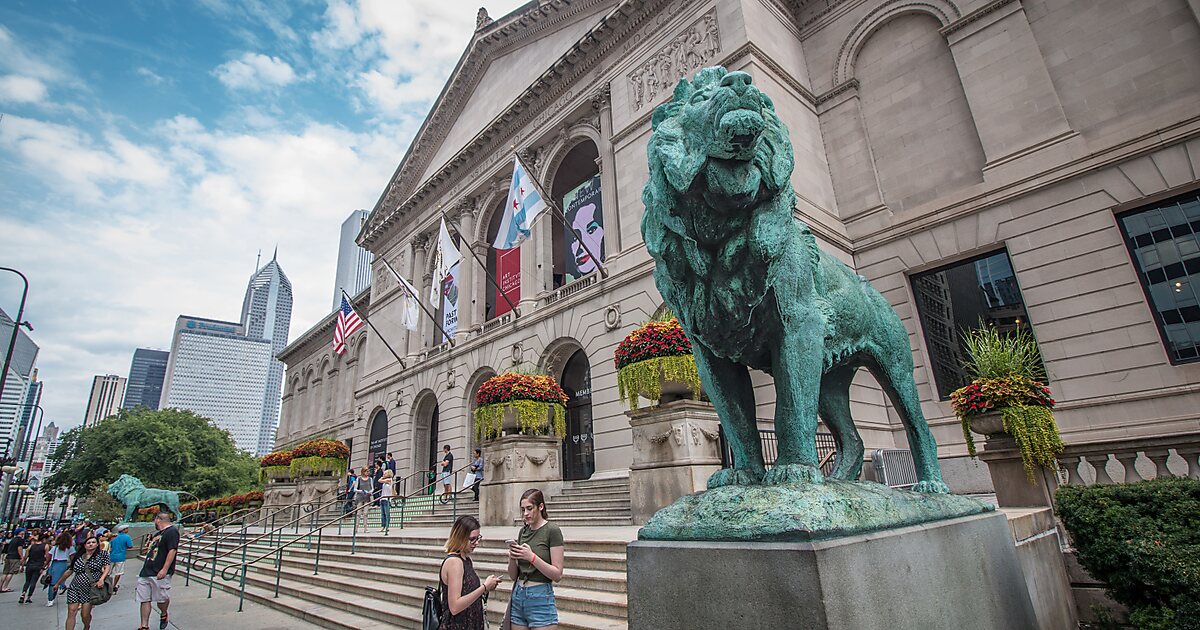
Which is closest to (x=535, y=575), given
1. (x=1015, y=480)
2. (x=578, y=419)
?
(x=1015, y=480)

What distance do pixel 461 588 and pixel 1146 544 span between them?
5095 mm

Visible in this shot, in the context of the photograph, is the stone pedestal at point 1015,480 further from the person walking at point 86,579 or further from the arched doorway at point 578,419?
the arched doorway at point 578,419

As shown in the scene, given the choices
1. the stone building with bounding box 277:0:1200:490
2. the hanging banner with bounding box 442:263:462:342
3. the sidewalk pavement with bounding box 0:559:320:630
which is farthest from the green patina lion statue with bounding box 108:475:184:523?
the hanging banner with bounding box 442:263:462:342

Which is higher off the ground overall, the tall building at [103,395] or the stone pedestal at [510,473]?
the tall building at [103,395]

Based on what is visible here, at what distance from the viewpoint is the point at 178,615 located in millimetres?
10055

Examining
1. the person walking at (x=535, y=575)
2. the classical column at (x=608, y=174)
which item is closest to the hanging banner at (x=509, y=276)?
the classical column at (x=608, y=174)

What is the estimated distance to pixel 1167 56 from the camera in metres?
12.5

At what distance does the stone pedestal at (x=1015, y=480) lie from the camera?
6.72 metres

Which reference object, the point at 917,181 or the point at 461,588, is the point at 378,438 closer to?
the point at 917,181

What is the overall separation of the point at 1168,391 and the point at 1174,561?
9.94 meters

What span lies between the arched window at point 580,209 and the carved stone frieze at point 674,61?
3.36 metres

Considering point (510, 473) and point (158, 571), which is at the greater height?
Answer: point (510, 473)

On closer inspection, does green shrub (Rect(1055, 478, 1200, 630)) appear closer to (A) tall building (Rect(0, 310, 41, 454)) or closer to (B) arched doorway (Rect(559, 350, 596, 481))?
(B) arched doorway (Rect(559, 350, 596, 481))

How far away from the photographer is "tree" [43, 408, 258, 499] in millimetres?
41844
